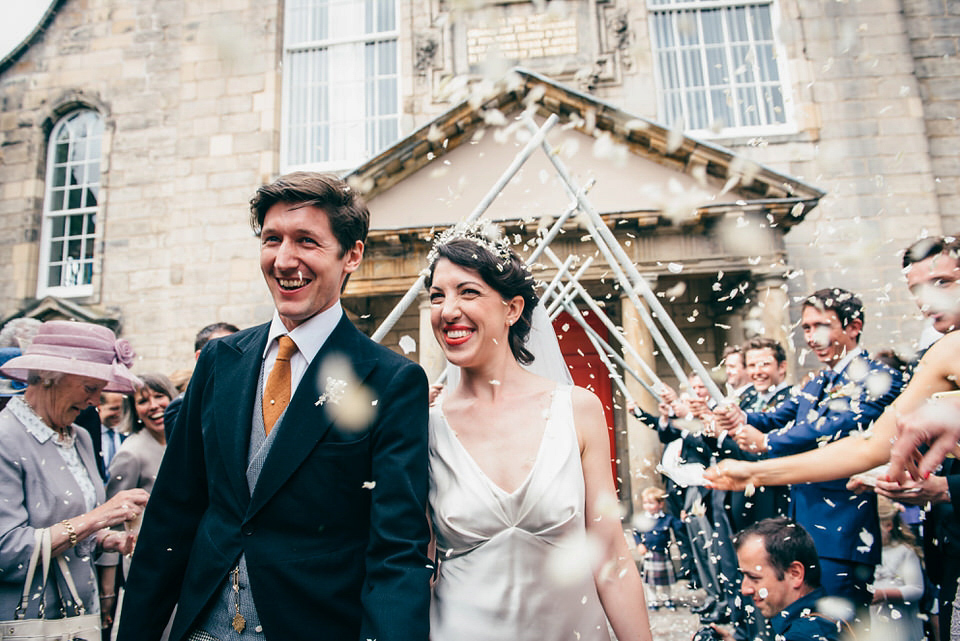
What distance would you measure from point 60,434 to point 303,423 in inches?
71.4

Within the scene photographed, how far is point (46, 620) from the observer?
2502 millimetres

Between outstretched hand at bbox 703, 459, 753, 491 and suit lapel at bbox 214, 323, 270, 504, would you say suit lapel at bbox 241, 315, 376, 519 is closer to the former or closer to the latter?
suit lapel at bbox 214, 323, 270, 504

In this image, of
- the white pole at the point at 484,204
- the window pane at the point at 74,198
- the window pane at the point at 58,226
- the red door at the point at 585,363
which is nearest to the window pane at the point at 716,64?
the red door at the point at 585,363

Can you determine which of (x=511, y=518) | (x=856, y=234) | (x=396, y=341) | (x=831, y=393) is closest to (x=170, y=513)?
(x=511, y=518)

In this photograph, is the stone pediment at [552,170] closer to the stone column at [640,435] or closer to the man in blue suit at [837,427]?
the stone column at [640,435]

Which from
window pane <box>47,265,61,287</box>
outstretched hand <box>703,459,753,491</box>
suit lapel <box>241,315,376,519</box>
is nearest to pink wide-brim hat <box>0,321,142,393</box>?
suit lapel <box>241,315,376,519</box>

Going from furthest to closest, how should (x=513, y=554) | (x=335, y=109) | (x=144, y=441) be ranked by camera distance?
(x=335, y=109) → (x=144, y=441) → (x=513, y=554)

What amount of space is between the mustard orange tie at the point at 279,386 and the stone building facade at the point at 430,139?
774cm

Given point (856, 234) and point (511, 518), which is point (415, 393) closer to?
point (511, 518)

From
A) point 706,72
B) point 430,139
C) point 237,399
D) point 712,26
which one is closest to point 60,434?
point 237,399

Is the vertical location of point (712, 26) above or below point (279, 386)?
above

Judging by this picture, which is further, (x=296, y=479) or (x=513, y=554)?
(x=513, y=554)

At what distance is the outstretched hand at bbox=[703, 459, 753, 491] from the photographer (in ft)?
7.80

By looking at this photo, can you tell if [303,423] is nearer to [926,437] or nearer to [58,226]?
[926,437]
